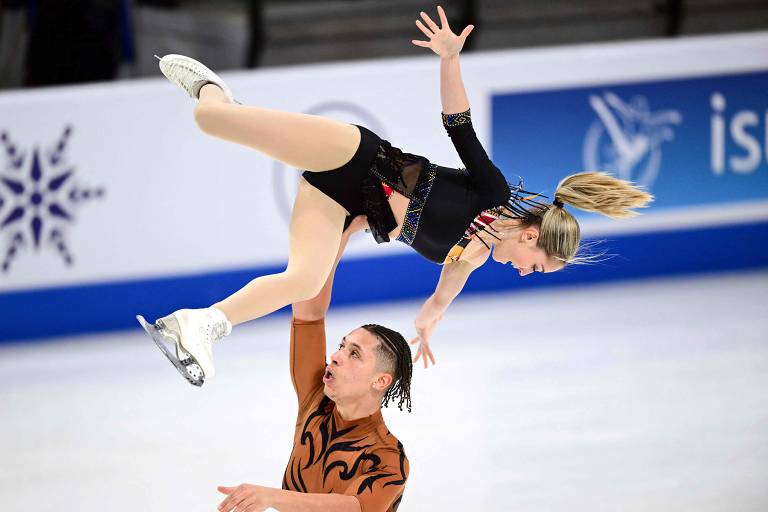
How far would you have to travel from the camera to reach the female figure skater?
2934 millimetres

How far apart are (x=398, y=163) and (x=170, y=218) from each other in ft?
10.4

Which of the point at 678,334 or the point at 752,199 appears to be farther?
the point at 752,199

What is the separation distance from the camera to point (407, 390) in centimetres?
295

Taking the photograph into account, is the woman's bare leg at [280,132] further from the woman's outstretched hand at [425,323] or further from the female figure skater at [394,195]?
the woman's outstretched hand at [425,323]

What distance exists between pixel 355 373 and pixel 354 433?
182 millimetres

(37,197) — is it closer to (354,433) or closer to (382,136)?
(382,136)

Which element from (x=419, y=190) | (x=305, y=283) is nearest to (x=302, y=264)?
(x=305, y=283)

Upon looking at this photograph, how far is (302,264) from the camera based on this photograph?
2.95 m

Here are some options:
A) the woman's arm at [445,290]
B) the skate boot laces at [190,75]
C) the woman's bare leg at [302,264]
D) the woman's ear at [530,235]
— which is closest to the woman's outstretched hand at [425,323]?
the woman's arm at [445,290]

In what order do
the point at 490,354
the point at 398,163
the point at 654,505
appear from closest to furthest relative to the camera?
the point at 398,163 < the point at 654,505 < the point at 490,354

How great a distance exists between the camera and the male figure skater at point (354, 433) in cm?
278

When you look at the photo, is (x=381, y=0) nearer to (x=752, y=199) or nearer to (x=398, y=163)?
(x=752, y=199)

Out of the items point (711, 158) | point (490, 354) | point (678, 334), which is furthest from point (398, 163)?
point (711, 158)

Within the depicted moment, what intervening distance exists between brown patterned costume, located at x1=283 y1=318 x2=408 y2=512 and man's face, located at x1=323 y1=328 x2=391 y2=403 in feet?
0.33
